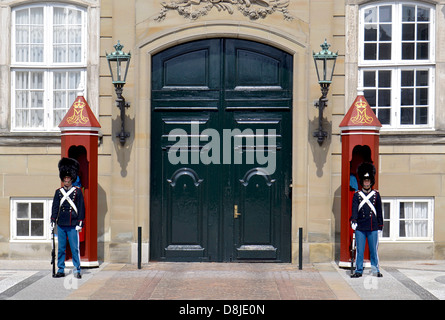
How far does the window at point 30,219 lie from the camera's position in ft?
41.0

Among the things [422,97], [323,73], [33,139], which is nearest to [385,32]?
[422,97]

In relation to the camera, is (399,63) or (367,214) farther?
(399,63)

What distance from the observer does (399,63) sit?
1225cm

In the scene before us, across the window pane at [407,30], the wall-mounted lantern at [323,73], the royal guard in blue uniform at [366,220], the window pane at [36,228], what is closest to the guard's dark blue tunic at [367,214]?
the royal guard in blue uniform at [366,220]

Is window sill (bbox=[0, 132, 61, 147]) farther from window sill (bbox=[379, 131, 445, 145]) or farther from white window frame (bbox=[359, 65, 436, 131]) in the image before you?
window sill (bbox=[379, 131, 445, 145])

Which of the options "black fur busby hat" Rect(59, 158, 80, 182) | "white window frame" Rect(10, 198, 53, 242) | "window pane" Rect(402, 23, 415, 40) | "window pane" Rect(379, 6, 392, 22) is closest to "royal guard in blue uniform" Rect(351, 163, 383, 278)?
"window pane" Rect(402, 23, 415, 40)

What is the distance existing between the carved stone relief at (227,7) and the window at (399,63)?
135cm

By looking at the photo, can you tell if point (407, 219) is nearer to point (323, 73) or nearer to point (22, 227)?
point (323, 73)

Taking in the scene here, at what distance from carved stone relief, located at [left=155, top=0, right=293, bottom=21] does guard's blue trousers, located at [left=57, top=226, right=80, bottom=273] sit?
3656 mm

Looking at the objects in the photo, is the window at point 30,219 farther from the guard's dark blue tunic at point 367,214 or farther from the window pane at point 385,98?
the window pane at point 385,98

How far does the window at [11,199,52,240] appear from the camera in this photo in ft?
41.0

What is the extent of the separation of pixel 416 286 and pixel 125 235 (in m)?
4.58

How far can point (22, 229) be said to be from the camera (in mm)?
12531

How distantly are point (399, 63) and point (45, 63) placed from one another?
18.4 ft
